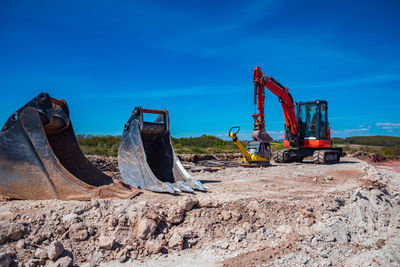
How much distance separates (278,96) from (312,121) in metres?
1.81

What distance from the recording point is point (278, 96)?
13422 mm

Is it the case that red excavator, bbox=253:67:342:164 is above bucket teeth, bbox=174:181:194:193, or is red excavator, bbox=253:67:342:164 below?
above

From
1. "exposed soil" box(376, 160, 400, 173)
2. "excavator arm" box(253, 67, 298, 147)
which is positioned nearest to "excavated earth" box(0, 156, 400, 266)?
"excavator arm" box(253, 67, 298, 147)

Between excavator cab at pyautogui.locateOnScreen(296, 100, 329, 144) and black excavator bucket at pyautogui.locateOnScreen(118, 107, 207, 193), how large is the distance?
8802 millimetres

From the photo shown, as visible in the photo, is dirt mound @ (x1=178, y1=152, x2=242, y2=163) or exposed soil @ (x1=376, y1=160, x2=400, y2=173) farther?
dirt mound @ (x1=178, y1=152, x2=242, y2=163)

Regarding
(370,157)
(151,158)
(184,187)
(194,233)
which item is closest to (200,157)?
(151,158)

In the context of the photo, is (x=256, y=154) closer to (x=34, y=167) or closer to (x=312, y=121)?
(x=312, y=121)

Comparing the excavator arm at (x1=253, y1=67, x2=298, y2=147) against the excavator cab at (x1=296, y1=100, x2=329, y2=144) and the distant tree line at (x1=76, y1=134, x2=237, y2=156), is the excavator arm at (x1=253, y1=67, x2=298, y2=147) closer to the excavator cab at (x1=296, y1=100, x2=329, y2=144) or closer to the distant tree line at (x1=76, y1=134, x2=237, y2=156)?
the excavator cab at (x1=296, y1=100, x2=329, y2=144)

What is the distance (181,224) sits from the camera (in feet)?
13.6

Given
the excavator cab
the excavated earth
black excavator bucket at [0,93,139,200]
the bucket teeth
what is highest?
the excavator cab

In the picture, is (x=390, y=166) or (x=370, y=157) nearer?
(x=390, y=166)

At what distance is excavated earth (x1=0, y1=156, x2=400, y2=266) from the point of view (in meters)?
3.54

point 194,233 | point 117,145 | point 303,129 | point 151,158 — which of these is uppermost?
point 303,129

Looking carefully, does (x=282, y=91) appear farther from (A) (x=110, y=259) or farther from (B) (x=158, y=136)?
(A) (x=110, y=259)
